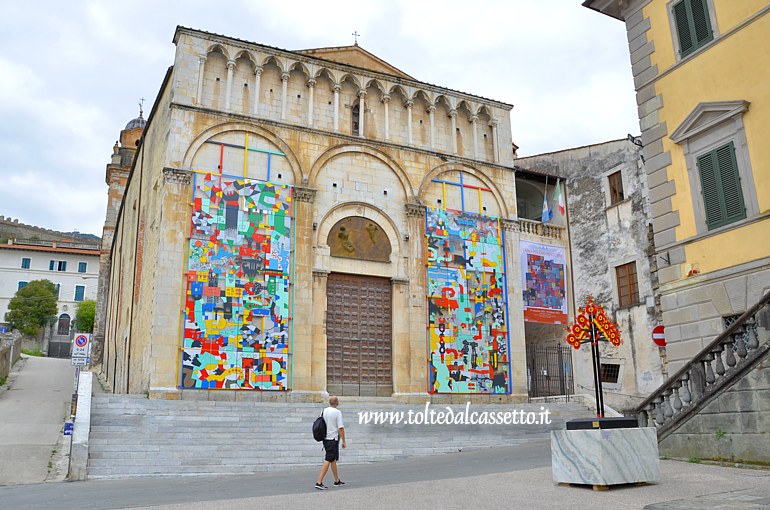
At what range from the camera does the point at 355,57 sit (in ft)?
81.5

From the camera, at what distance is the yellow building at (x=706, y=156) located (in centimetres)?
1186

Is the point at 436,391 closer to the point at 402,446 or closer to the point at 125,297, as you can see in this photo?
the point at 402,446

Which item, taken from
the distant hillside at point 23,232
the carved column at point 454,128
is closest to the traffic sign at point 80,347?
the carved column at point 454,128

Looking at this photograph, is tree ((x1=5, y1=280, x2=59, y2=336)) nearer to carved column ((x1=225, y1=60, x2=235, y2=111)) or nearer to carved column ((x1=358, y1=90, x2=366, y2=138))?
carved column ((x1=225, y1=60, x2=235, y2=111))

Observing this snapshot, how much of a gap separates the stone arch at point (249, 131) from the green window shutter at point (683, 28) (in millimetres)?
12076

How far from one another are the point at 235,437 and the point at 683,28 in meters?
12.6

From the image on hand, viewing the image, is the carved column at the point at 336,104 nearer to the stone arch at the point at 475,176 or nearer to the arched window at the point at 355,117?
the arched window at the point at 355,117

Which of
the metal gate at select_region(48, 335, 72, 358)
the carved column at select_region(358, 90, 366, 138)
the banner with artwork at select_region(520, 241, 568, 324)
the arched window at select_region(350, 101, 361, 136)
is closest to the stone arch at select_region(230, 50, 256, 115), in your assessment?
the arched window at select_region(350, 101, 361, 136)

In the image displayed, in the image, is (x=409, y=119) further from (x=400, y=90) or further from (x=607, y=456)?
(x=607, y=456)

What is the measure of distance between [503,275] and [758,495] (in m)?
17.2

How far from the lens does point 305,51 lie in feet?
78.1

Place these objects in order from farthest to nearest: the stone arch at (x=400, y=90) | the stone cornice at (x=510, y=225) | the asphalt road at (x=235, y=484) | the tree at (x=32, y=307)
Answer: the tree at (x=32, y=307)
the stone cornice at (x=510, y=225)
the stone arch at (x=400, y=90)
the asphalt road at (x=235, y=484)

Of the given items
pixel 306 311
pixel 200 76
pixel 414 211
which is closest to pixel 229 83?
pixel 200 76

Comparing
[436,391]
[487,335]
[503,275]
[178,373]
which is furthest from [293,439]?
[503,275]
